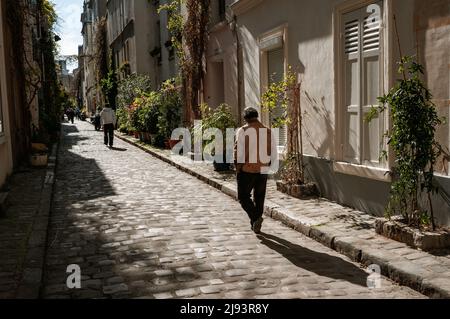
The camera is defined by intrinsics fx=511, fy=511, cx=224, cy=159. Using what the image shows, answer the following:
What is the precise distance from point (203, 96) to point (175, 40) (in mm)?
2681

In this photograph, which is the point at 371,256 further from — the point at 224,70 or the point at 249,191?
the point at 224,70

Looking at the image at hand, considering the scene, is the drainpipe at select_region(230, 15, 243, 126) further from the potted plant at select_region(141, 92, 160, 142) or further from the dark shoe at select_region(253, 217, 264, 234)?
the potted plant at select_region(141, 92, 160, 142)

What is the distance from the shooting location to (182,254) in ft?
19.1

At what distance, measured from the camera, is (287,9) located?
9.73 m

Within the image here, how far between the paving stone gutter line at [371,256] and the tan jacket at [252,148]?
1017 mm

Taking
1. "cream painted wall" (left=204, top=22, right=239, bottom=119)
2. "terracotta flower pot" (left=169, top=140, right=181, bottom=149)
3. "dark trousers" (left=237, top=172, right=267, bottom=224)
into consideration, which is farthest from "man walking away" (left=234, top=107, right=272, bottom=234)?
"terracotta flower pot" (left=169, top=140, right=181, bottom=149)

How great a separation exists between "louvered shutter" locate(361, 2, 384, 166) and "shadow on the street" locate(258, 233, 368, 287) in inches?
75.3

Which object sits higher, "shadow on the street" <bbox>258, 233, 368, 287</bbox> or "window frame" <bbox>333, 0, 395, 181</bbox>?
"window frame" <bbox>333, 0, 395, 181</bbox>

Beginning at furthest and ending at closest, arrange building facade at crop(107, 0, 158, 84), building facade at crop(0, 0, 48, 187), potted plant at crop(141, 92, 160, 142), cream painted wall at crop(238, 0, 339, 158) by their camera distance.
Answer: building facade at crop(107, 0, 158, 84), potted plant at crop(141, 92, 160, 142), building facade at crop(0, 0, 48, 187), cream painted wall at crop(238, 0, 339, 158)

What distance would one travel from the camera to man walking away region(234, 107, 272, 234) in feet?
22.1

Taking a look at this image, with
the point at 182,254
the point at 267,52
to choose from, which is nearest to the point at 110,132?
the point at 267,52

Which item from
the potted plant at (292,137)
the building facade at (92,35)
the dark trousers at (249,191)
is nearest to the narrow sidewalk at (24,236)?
the dark trousers at (249,191)

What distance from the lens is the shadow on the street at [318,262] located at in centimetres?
A: 505
